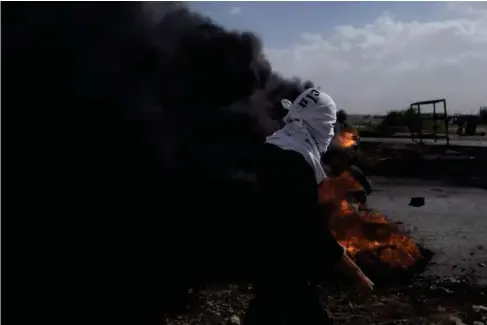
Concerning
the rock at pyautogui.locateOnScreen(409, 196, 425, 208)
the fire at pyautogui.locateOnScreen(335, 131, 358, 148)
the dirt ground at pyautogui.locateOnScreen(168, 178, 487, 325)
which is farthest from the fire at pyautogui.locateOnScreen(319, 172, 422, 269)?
the rock at pyautogui.locateOnScreen(409, 196, 425, 208)

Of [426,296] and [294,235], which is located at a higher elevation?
[294,235]

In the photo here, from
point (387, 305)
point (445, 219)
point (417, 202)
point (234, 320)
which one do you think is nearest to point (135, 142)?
point (234, 320)

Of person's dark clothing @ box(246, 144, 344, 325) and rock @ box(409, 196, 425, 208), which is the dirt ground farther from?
person's dark clothing @ box(246, 144, 344, 325)

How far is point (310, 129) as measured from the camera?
358 centimetres

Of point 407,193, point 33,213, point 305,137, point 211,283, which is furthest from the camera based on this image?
point 407,193

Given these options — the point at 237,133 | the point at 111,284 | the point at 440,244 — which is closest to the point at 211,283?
the point at 111,284

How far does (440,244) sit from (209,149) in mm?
3365

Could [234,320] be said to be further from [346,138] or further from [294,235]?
[346,138]

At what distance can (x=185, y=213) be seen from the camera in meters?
6.80

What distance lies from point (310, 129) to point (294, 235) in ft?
1.93

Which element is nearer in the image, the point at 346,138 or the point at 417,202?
the point at 346,138

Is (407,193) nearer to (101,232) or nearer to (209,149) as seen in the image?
(209,149)

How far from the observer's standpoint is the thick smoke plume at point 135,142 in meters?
5.60

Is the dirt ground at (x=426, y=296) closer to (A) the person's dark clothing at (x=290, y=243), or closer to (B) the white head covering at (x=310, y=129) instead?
(A) the person's dark clothing at (x=290, y=243)
